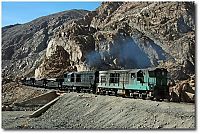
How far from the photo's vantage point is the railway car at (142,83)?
18050 millimetres

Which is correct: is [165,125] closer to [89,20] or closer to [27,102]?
[27,102]

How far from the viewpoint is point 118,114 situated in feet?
51.4

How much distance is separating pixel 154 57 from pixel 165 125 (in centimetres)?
3200

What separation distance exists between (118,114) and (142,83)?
11.5ft

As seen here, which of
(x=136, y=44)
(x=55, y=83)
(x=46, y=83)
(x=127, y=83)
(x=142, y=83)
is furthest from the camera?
(x=136, y=44)

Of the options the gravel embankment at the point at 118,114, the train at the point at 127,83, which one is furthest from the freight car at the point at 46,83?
the gravel embankment at the point at 118,114

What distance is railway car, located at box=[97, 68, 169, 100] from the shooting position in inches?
711

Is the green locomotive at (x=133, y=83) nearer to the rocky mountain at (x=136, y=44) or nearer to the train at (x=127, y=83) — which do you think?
the train at (x=127, y=83)

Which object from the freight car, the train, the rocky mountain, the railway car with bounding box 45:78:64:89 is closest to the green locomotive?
the train

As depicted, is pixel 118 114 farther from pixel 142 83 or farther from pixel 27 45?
pixel 27 45

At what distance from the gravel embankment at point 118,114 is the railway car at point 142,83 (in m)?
1.37

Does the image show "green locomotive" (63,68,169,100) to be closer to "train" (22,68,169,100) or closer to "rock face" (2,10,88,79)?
"train" (22,68,169,100)

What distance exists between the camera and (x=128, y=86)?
1991cm

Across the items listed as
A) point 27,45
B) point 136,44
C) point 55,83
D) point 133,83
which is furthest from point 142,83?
point 27,45
